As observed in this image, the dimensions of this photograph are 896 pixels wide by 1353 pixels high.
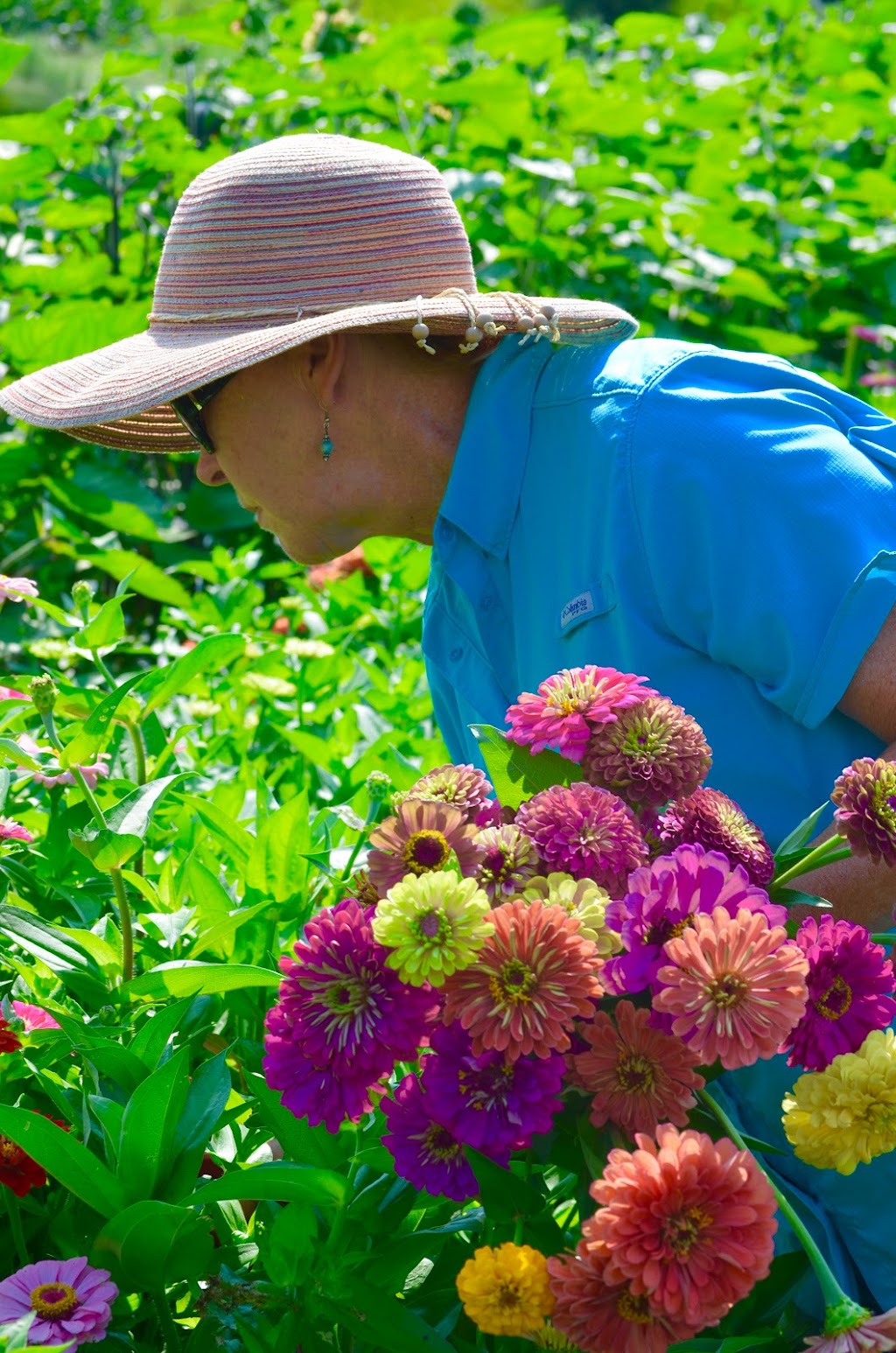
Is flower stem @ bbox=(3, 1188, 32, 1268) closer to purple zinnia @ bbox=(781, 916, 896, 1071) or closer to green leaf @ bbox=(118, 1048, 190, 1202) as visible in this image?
green leaf @ bbox=(118, 1048, 190, 1202)

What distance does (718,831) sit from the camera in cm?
96

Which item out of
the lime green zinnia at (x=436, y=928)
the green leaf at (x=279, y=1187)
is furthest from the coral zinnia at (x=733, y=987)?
the green leaf at (x=279, y=1187)

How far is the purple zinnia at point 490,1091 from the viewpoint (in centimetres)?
87

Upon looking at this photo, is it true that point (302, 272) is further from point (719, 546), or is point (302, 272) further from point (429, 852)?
point (429, 852)

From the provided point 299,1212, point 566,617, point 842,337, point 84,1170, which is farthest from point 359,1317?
point 842,337

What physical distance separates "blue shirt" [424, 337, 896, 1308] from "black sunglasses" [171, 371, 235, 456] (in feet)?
0.90

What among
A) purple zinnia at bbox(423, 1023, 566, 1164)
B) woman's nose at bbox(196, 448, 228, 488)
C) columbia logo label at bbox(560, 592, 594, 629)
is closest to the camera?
purple zinnia at bbox(423, 1023, 566, 1164)

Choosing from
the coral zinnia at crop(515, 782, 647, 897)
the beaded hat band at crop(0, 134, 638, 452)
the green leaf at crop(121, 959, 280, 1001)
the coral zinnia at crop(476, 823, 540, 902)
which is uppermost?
the beaded hat band at crop(0, 134, 638, 452)

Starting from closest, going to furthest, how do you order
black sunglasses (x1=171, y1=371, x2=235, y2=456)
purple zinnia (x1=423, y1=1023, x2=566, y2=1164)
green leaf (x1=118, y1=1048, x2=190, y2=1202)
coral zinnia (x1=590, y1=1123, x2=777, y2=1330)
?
coral zinnia (x1=590, y1=1123, x2=777, y2=1330), purple zinnia (x1=423, y1=1023, x2=566, y2=1164), green leaf (x1=118, y1=1048, x2=190, y2=1202), black sunglasses (x1=171, y1=371, x2=235, y2=456)

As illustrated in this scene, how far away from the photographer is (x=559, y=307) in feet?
5.44

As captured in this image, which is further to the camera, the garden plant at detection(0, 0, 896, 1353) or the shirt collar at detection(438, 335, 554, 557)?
the shirt collar at detection(438, 335, 554, 557)

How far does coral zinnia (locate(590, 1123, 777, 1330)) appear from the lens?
0.76 metres

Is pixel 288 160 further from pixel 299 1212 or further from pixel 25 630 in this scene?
pixel 25 630

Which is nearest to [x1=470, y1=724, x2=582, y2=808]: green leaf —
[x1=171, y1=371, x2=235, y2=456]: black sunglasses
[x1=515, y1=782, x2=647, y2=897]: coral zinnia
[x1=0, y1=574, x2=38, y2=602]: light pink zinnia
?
[x1=515, y1=782, x2=647, y2=897]: coral zinnia
